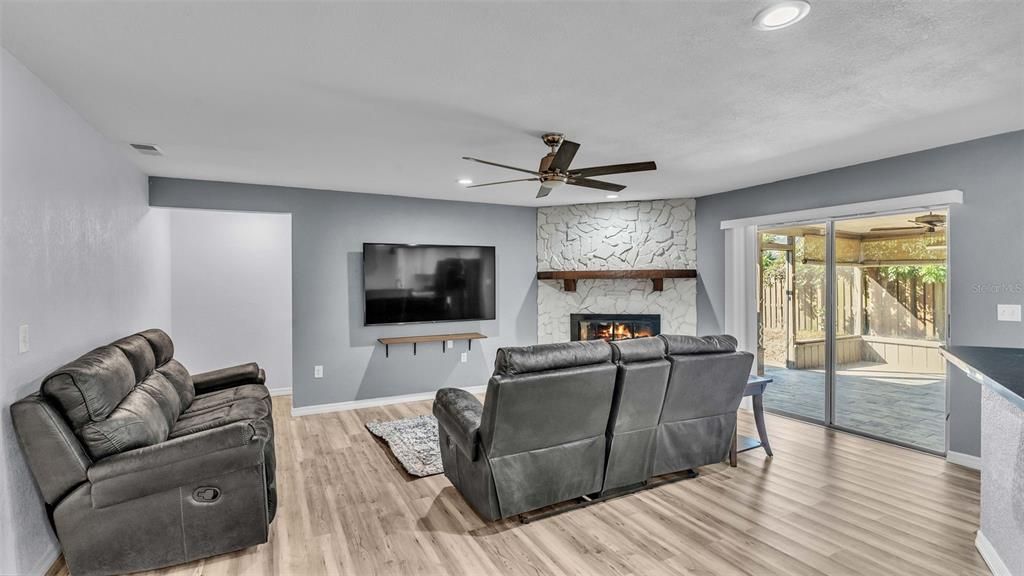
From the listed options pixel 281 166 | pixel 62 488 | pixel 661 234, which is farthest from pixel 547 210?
pixel 62 488

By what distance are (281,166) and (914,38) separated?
13.8 feet

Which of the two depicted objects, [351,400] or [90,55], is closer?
[90,55]

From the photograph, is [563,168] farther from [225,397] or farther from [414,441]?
[225,397]

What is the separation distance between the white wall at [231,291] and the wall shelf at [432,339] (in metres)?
1.49

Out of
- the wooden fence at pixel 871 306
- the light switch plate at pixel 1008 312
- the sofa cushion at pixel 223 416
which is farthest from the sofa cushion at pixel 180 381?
the light switch plate at pixel 1008 312

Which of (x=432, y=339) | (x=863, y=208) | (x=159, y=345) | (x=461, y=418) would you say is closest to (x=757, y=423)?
(x=863, y=208)

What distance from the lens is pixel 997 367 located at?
203 cm

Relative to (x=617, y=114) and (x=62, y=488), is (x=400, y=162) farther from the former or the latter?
(x=62, y=488)

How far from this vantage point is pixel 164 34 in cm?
194

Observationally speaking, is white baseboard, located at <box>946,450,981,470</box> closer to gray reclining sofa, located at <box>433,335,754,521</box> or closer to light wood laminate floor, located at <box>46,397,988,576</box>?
light wood laminate floor, located at <box>46,397,988,576</box>

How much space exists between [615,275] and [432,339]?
7.63 feet

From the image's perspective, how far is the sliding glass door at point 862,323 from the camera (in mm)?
A: 3965

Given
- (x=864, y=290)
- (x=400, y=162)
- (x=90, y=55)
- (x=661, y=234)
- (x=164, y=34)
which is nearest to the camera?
(x=164, y=34)

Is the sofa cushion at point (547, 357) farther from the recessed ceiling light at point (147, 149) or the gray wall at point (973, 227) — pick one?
the recessed ceiling light at point (147, 149)
